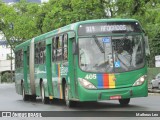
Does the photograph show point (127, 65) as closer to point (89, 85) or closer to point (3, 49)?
point (89, 85)

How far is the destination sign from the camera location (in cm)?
1772

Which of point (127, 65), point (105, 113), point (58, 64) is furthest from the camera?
point (58, 64)

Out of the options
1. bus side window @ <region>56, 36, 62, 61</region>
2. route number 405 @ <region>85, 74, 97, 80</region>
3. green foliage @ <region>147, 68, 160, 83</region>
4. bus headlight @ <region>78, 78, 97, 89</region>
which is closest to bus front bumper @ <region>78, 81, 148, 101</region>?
bus headlight @ <region>78, 78, 97, 89</region>

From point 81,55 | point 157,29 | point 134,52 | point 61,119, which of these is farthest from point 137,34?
point 157,29

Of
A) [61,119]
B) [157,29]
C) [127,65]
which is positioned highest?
[157,29]

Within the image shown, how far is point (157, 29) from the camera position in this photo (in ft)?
152

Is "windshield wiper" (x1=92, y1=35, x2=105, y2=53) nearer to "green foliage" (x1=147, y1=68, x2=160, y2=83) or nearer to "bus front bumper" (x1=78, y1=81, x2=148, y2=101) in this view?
"bus front bumper" (x1=78, y1=81, x2=148, y2=101)

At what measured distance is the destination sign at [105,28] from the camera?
17.7 m

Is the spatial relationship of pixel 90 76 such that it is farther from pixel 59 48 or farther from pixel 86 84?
pixel 59 48

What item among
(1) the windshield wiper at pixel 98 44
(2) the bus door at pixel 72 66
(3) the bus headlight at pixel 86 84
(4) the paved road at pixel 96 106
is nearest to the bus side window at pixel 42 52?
(4) the paved road at pixel 96 106

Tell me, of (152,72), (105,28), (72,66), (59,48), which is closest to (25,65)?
(59,48)

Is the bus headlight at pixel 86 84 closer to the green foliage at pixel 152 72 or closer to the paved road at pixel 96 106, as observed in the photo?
the paved road at pixel 96 106

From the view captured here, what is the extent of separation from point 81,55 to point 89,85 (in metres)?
A: 1.06

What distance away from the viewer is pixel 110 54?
1747 cm
